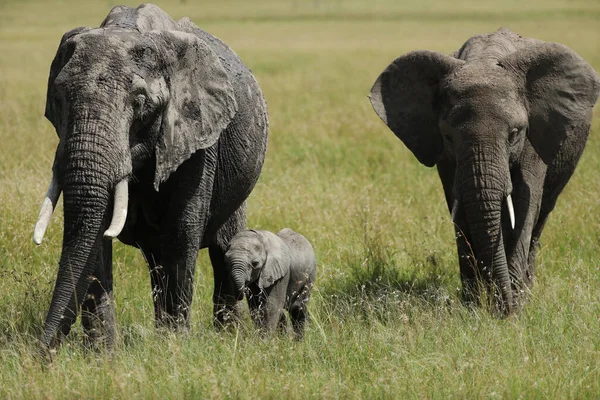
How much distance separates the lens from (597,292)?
274 inches

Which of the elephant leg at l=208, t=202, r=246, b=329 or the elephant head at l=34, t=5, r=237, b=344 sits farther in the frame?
the elephant leg at l=208, t=202, r=246, b=329

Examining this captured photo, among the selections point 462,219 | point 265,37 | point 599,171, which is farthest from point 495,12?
point 462,219

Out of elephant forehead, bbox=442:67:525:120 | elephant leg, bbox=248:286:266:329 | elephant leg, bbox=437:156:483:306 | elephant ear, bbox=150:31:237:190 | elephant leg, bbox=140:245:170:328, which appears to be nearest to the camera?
elephant ear, bbox=150:31:237:190

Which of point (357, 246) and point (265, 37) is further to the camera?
point (265, 37)

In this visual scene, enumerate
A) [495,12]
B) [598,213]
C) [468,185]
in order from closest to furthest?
[468,185], [598,213], [495,12]

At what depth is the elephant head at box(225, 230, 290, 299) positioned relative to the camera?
6.25 metres

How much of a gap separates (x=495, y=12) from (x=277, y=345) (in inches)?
2606

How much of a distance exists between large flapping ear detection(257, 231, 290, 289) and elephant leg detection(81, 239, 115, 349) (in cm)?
100

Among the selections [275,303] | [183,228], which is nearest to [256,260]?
[275,303]

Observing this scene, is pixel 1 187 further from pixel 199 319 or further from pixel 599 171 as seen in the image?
pixel 599 171

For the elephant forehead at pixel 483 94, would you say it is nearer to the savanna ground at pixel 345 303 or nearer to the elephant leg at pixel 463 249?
the elephant leg at pixel 463 249

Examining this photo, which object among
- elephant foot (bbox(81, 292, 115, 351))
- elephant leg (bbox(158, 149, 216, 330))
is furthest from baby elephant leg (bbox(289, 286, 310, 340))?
elephant foot (bbox(81, 292, 115, 351))

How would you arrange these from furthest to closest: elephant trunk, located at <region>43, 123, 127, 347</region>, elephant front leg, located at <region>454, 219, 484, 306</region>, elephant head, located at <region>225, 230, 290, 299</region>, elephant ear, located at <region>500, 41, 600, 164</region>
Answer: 1. elephant ear, located at <region>500, 41, 600, 164</region>
2. elephant front leg, located at <region>454, 219, 484, 306</region>
3. elephant head, located at <region>225, 230, 290, 299</region>
4. elephant trunk, located at <region>43, 123, 127, 347</region>

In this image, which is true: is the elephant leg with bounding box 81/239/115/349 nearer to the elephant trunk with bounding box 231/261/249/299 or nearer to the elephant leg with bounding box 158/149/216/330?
the elephant leg with bounding box 158/149/216/330
